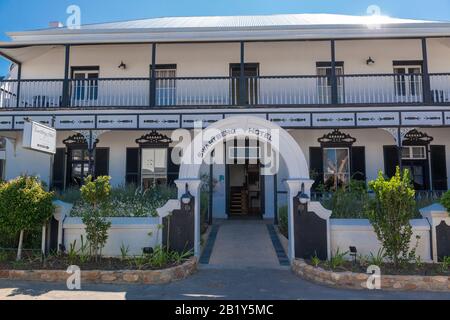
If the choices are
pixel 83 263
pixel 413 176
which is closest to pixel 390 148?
pixel 413 176

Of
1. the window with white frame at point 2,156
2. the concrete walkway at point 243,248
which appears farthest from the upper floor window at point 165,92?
the window with white frame at point 2,156

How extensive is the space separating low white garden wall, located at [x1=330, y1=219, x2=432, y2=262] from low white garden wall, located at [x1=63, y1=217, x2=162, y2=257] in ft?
12.7

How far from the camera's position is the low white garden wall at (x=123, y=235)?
323 inches

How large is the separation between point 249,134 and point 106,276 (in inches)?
169

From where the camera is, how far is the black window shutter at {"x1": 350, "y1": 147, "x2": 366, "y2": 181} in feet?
43.6

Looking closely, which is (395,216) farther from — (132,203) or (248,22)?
(248,22)

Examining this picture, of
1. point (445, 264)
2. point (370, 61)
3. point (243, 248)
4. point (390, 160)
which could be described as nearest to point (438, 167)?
point (390, 160)

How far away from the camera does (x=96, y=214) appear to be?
7.71 metres

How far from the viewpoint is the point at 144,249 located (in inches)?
308

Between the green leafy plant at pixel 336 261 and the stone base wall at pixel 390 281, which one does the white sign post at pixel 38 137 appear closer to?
the stone base wall at pixel 390 281

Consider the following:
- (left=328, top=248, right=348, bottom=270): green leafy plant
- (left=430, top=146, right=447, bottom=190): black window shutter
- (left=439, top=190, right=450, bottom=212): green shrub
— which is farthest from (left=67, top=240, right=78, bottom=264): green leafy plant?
(left=430, top=146, right=447, bottom=190): black window shutter

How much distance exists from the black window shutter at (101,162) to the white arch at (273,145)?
6.23 m
